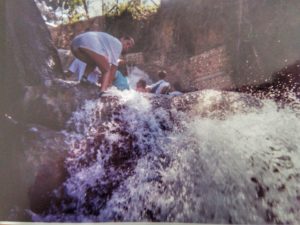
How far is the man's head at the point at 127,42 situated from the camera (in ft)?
8.11

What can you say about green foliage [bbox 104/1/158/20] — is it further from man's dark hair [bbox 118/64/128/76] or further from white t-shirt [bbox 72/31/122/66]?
man's dark hair [bbox 118/64/128/76]

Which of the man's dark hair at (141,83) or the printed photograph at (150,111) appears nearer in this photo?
the printed photograph at (150,111)

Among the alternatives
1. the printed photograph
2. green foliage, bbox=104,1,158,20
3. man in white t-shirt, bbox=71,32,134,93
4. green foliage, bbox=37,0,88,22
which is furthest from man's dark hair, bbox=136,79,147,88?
green foliage, bbox=37,0,88,22

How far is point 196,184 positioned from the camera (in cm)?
233

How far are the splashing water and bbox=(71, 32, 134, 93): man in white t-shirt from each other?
15cm

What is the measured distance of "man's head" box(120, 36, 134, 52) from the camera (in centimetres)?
247

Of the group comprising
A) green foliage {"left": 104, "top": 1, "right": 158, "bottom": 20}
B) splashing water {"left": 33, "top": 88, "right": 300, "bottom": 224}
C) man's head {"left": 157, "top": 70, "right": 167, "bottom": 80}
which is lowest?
splashing water {"left": 33, "top": 88, "right": 300, "bottom": 224}

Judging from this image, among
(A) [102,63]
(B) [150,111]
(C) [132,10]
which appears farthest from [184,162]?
(C) [132,10]

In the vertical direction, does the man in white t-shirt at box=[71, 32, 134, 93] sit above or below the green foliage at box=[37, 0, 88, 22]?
below

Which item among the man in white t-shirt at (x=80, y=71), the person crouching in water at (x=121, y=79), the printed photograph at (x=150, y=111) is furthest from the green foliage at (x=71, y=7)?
the person crouching in water at (x=121, y=79)

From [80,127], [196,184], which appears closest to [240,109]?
[196,184]

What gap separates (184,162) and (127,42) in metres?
0.72

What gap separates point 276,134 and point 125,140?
2.61 ft

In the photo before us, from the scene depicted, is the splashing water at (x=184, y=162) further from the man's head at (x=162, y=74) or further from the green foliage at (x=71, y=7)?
the green foliage at (x=71, y=7)
